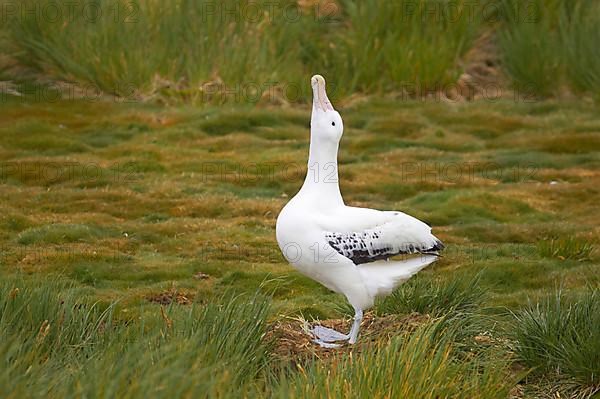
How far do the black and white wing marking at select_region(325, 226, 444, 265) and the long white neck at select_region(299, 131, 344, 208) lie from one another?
0.85ft

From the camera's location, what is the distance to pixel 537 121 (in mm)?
17172

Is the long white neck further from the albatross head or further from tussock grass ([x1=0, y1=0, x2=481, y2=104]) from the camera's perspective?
tussock grass ([x1=0, y1=0, x2=481, y2=104])

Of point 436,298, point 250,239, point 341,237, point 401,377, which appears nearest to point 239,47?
point 250,239

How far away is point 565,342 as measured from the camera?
7.41m

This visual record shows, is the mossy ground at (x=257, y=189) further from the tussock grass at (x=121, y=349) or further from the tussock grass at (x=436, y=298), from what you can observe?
the tussock grass at (x=121, y=349)

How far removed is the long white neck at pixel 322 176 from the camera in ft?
24.3

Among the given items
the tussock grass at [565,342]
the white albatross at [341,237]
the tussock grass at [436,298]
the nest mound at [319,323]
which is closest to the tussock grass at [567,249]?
the tussock grass at [436,298]

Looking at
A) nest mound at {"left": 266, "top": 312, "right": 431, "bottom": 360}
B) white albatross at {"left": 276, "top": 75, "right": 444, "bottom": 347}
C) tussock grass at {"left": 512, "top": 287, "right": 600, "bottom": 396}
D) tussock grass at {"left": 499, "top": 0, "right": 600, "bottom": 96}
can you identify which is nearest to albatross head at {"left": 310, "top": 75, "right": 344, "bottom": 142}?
white albatross at {"left": 276, "top": 75, "right": 444, "bottom": 347}

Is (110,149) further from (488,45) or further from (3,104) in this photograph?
(488,45)

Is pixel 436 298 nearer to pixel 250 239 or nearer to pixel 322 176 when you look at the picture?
pixel 322 176

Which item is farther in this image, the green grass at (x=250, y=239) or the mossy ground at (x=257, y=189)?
the mossy ground at (x=257, y=189)

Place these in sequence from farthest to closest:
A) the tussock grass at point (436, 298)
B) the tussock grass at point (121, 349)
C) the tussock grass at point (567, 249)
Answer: the tussock grass at point (567, 249)
the tussock grass at point (436, 298)
the tussock grass at point (121, 349)

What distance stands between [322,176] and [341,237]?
409 mm

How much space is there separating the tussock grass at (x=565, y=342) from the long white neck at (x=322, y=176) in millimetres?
1495
